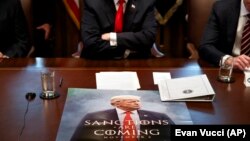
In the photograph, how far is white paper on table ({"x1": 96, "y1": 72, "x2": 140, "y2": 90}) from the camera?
1725 millimetres

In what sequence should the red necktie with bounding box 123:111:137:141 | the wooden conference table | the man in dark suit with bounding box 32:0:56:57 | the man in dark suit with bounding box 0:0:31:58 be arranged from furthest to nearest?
the man in dark suit with bounding box 32:0:56:57
the man in dark suit with bounding box 0:0:31:58
the wooden conference table
the red necktie with bounding box 123:111:137:141

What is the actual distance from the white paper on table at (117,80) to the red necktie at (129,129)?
1.12 ft

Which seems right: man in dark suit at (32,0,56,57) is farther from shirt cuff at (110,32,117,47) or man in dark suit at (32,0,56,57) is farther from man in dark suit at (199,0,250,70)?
man in dark suit at (199,0,250,70)

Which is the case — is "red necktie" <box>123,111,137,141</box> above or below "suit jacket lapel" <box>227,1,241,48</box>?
below

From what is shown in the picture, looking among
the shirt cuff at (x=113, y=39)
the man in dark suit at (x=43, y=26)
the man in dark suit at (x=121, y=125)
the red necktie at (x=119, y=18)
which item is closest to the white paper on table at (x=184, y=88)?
the man in dark suit at (x=121, y=125)

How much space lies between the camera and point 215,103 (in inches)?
62.1

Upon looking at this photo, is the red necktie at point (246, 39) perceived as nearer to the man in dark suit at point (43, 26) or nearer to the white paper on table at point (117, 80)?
the white paper on table at point (117, 80)

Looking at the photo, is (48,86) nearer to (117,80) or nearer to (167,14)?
(117,80)

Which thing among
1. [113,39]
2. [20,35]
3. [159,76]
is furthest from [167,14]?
[159,76]

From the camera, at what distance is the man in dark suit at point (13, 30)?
2.57 m

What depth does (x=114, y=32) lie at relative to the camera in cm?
247

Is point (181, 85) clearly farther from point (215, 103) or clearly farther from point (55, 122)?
point (55, 122)

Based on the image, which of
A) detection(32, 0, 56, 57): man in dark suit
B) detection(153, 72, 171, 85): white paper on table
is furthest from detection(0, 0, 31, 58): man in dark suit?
detection(153, 72, 171, 85): white paper on table

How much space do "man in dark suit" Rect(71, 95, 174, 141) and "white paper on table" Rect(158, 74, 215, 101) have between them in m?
0.18
